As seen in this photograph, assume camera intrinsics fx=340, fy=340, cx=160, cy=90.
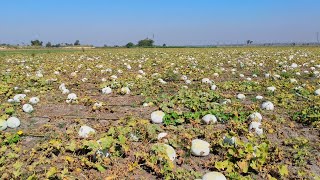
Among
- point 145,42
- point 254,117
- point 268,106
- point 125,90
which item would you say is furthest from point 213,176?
point 145,42

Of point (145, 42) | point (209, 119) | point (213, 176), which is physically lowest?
point (145, 42)

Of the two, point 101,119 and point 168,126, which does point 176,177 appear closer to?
point 168,126

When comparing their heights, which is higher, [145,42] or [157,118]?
[157,118]

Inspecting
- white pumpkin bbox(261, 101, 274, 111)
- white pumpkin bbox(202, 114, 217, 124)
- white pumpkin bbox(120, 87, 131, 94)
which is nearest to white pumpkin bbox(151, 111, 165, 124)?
white pumpkin bbox(202, 114, 217, 124)

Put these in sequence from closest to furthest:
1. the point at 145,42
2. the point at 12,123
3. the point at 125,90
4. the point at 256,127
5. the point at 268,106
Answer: the point at 256,127
the point at 12,123
the point at 268,106
the point at 125,90
the point at 145,42

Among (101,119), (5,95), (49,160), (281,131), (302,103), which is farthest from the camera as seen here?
(5,95)

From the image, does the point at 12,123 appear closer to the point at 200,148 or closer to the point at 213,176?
the point at 200,148

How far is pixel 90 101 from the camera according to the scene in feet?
21.2

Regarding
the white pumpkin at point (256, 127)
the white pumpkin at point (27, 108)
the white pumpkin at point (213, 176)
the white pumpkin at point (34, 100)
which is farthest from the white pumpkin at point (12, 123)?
the white pumpkin at point (256, 127)

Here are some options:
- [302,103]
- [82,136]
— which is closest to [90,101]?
[82,136]

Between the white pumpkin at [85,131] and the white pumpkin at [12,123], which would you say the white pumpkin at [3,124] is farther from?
the white pumpkin at [85,131]

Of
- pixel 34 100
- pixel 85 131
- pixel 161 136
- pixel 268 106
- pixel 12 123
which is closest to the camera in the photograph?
pixel 161 136

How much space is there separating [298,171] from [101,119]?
3091 millimetres

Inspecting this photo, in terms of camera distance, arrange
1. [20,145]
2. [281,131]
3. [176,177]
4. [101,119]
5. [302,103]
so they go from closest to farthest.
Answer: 1. [176,177]
2. [20,145]
3. [281,131]
4. [101,119]
5. [302,103]
